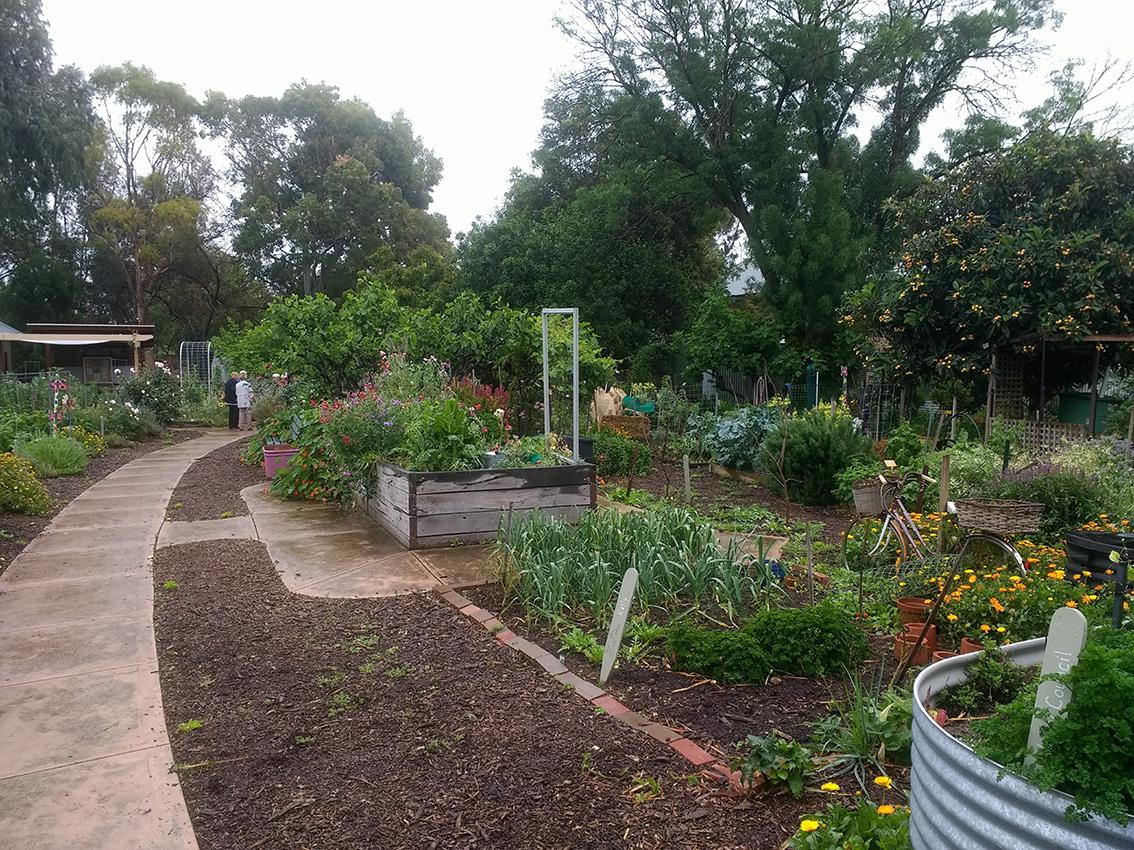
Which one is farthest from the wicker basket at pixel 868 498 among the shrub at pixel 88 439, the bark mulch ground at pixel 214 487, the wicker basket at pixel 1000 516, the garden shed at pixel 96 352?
the garden shed at pixel 96 352

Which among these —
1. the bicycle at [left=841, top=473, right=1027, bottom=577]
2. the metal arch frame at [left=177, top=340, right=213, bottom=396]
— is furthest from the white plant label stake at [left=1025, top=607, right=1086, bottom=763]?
the metal arch frame at [left=177, top=340, right=213, bottom=396]

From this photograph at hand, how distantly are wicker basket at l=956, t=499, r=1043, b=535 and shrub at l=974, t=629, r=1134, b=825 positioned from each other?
383 cm

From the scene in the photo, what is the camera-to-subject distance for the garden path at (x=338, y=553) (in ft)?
16.6

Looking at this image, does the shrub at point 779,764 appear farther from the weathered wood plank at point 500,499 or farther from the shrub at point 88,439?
the shrub at point 88,439

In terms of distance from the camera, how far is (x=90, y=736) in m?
3.05

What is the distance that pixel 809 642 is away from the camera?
3.48 metres

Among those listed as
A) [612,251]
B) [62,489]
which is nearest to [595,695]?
[62,489]

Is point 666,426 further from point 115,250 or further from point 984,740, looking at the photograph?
point 115,250

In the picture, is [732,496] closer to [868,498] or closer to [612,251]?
[868,498]

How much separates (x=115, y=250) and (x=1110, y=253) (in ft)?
106

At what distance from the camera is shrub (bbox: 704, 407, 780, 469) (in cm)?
1009

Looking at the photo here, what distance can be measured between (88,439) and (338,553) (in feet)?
29.0

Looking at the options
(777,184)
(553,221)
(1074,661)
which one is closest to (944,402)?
(777,184)

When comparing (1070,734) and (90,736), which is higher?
(1070,734)
